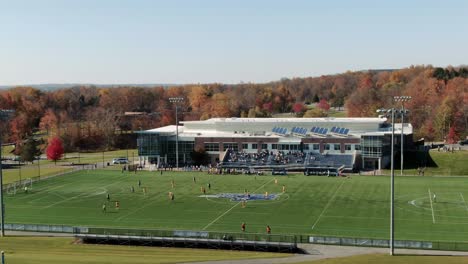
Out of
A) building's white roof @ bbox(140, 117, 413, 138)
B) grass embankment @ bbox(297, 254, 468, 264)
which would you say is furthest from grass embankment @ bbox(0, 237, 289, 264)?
building's white roof @ bbox(140, 117, 413, 138)

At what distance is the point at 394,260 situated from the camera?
43031 millimetres

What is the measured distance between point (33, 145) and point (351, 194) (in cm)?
6182

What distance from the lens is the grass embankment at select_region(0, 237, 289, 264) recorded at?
42594mm

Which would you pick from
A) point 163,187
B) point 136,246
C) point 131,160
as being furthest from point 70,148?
point 136,246

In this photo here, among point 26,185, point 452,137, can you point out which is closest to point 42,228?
point 26,185

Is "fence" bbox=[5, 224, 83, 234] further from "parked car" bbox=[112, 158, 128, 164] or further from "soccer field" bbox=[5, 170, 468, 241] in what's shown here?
"parked car" bbox=[112, 158, 128, 164]

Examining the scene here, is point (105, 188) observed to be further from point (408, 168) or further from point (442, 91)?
point (442, 91)

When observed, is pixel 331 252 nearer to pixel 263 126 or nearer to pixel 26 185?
pixel 26 185

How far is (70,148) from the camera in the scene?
468ft

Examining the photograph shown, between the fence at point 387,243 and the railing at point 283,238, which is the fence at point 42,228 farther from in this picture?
the fence at point 387,243

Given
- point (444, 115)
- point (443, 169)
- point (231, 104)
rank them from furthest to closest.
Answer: point (231, 104), point (444, 115), point (443, 169)

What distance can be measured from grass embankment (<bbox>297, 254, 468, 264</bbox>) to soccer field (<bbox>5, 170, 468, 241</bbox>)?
8643 millimetres

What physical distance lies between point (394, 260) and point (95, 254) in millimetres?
23000

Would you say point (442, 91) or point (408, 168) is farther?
→ point (442, 91)
